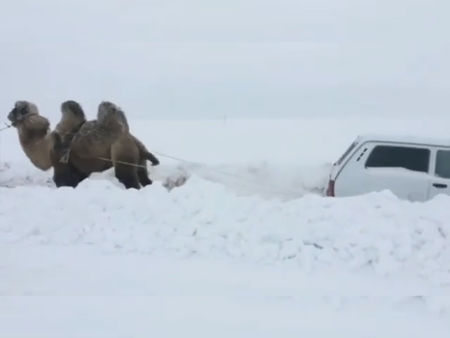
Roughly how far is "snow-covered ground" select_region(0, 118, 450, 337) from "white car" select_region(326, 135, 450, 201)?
4.26 feet

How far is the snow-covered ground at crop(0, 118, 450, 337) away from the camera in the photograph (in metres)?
5.75

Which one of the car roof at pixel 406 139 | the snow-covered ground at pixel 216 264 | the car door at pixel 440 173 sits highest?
the car roof at pixel 406 139

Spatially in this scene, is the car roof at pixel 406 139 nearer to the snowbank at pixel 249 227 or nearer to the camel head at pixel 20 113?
the snowbank at pixel 249 227

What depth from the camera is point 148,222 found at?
24.9 ft

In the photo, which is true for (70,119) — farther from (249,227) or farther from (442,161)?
(442,161)

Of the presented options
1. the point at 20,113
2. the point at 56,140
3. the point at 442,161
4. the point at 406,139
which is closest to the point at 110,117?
the point at 56,140

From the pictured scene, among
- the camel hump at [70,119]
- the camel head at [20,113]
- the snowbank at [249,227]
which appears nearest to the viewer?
the snowbank at [249,227]

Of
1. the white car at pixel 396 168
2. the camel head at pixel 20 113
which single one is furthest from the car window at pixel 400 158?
the camel head at pixel 20 113

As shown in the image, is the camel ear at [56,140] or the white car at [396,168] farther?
the camel ear at [56,140]

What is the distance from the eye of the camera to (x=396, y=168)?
915 centimetres

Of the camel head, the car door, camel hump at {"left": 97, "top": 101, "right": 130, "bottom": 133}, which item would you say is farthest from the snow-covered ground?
the camel head

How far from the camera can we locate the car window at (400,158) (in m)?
9.04

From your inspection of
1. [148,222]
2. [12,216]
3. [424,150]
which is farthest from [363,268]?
[12,216]

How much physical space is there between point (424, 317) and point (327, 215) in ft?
5.98
